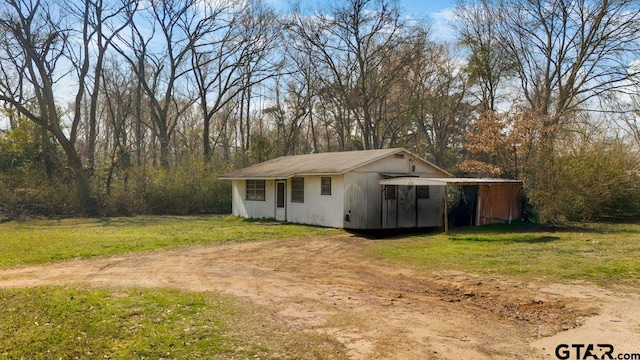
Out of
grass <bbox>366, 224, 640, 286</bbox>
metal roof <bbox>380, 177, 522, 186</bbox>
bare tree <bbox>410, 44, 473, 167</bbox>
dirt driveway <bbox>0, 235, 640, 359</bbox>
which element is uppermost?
bare tree <bbox>410, 44, 473, 167</bbox>

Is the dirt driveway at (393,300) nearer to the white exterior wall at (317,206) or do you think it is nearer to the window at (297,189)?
the white exterior wall at (317,206)

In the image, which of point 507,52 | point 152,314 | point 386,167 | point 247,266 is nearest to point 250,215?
point 386,167

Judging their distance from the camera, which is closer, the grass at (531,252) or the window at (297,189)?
the grass at (531,252)

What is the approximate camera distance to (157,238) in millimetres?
14398

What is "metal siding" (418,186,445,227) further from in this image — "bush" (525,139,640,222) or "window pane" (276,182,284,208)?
"window pane" (276,182,284,208)

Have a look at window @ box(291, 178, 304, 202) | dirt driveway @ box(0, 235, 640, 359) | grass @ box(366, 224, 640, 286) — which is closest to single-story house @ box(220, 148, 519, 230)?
window @ box(291, 178, 304, 202)

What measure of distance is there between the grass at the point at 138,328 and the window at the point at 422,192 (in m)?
12.2

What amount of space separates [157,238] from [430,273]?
29.5ft

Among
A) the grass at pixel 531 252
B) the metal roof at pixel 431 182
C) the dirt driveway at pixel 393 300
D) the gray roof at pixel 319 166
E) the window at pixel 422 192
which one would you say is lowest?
the dirt driveway at pixel 393 300

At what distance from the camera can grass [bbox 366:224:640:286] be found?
8961 mm

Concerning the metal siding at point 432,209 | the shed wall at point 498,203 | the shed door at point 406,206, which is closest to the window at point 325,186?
the shed door at point 406,206

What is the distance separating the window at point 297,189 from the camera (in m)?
19.3

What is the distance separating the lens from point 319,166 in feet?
61.9

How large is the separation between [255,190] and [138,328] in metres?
16.4
